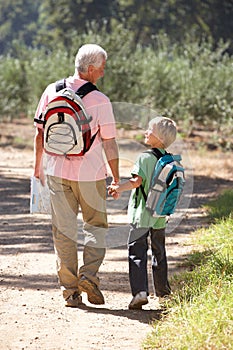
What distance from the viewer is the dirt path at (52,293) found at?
Result: 5547 mm

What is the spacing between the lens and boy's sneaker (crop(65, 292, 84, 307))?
21.0 feet

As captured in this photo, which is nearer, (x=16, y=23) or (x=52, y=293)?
(x=52, y=293)

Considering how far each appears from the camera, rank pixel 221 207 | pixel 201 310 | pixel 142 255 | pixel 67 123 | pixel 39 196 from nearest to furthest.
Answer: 1. pixel 201 310
2. pixel 67 123
3. pixel 142 255
4. pixel 39 196
5. pixel 221 207

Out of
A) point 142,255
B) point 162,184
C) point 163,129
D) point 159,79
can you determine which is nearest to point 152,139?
point 163,129

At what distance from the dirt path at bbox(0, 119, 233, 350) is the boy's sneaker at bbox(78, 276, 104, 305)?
2.7 inches

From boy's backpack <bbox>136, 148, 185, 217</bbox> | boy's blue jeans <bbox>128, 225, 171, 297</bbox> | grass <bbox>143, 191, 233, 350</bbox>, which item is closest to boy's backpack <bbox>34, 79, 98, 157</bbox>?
boy's backpack <bbox>136, 148, 185, 217</bbox>

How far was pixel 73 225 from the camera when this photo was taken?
6.43m

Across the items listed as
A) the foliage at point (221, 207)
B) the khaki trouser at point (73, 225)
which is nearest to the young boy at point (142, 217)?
the khaki trouser at point (73, 225)

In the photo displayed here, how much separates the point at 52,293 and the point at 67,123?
1546 mm

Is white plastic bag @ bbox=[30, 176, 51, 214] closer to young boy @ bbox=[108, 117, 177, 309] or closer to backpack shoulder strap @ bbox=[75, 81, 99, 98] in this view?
young boy @ bbox=[108, 117, 177, 309]

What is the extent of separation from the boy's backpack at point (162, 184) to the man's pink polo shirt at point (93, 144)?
383mm

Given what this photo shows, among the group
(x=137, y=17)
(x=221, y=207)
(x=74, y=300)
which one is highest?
(x=137, y=17)

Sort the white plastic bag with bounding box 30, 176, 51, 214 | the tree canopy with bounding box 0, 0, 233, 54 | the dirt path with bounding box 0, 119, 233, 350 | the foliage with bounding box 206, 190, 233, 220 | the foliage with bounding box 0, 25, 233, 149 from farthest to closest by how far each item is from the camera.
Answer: the tree canopy with bounding box 0, 0, 233, 54 < the foliage with bounding box 0, 25, 233, 149 < the foliage with bounding box 206, 190, 233, 220 < the white plastic bag with bounding box 30, 176, 51, 214 < the dirt path with bounding box 0, 119, 233, 350

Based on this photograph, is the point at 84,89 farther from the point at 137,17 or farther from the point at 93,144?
the point at 137,17
